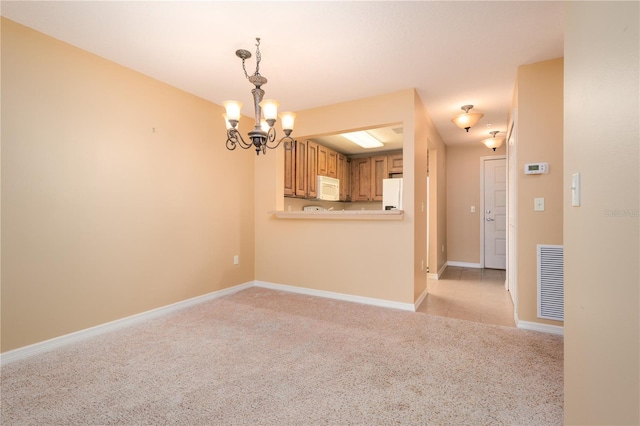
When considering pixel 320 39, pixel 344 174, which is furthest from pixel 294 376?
pixel 344 174

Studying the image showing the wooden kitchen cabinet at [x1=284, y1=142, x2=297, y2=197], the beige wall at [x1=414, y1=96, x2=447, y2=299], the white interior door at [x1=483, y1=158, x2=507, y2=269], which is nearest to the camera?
the beige wall at [x1=414, y1=96, x2=447, y2=299]

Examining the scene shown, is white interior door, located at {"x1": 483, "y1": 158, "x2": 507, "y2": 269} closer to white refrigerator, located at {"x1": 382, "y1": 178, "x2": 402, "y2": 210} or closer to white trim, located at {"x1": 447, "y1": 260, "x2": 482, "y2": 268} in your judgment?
white trim, located at {"x1": 447, "y1": 260, "x2": 482, "y2": 268}

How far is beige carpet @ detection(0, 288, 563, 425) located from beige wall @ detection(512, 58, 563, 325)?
0.55m

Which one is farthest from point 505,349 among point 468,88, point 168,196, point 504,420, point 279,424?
point 168,196

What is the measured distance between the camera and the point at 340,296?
359 cm

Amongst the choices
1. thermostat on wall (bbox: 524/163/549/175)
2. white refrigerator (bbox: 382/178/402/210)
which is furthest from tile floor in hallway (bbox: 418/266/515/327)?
thermostat on wall (bbox: 524/163/549/175)

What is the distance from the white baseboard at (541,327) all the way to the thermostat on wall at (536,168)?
1.36m

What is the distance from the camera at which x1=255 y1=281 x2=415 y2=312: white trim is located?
3.21 metres

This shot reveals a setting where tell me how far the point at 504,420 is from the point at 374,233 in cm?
209

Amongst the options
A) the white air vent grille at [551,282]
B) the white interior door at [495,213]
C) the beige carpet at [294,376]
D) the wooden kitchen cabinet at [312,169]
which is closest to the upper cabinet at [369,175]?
the wooden kitchen cabinet at [312,169]

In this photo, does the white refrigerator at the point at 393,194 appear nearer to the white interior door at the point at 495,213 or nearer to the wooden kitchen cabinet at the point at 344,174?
the wooden kitchen cabinet at the point at 344,174

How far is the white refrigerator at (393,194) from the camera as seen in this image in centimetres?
489

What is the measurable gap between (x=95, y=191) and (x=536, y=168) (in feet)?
12.7

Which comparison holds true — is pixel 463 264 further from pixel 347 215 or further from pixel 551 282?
pixel 347 215
